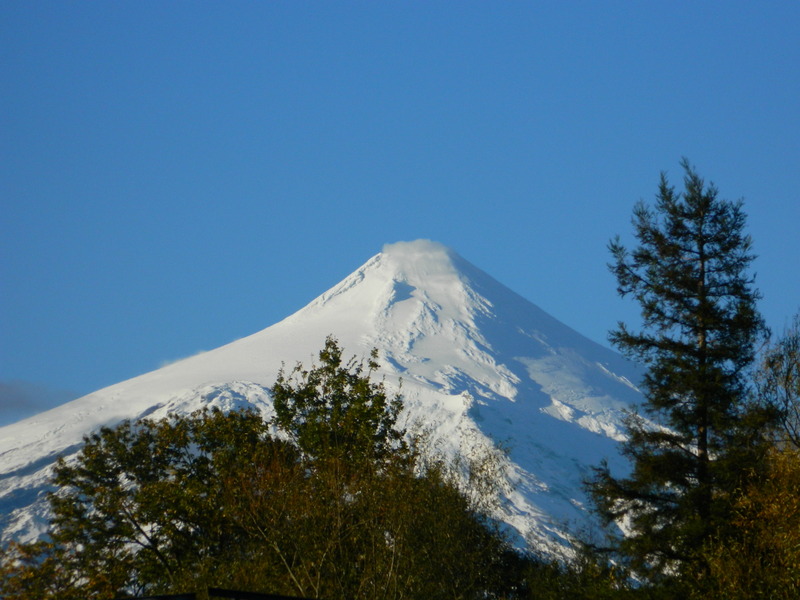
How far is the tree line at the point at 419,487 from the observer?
2833 centimetres

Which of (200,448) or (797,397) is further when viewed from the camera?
(200,448)

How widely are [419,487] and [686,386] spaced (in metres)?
11.8

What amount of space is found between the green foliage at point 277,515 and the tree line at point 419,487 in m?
0.09

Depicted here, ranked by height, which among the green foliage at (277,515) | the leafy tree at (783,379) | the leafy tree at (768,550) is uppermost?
the leafy tree at (783,379)

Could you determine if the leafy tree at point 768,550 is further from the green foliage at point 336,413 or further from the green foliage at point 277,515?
the green foliage at point 336,413

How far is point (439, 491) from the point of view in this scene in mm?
34188

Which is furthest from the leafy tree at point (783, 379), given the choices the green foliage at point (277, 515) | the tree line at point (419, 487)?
the green foliage at point (277, 515)

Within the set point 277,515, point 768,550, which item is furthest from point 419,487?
point 768,550

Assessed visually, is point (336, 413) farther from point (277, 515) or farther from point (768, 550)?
point (768, 550)

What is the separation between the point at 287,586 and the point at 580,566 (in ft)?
66.2

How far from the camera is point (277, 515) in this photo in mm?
28156

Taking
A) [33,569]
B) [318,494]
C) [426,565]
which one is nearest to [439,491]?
[426,565]

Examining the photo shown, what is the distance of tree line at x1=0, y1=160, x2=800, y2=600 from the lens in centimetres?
2833

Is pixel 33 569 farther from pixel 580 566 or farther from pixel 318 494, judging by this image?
pixel 580 566
